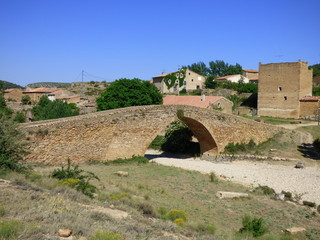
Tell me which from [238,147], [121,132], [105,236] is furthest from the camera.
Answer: [238,147]

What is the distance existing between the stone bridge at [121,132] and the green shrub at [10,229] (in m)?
11.4

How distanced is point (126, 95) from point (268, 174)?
1987 centimetres

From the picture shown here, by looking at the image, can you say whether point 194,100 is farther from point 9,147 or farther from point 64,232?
point 64,232

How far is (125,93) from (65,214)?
2984 centimetres

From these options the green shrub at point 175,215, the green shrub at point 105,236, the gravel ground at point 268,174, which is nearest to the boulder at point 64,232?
the green shrub at point 105,236

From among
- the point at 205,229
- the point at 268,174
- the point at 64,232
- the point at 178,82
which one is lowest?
the point at 268,174

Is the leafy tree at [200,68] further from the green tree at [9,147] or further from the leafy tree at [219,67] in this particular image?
the green tree at [9,147]

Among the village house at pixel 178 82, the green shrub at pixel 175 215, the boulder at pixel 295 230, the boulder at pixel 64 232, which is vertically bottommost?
the boulder at pixel 295 230

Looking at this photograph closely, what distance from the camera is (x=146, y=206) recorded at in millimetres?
10031

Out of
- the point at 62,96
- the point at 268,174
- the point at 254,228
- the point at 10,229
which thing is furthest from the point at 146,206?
the point at 62,96

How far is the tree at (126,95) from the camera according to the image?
119 ft

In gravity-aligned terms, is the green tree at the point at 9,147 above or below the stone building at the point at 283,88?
below

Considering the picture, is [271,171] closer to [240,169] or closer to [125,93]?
[240,169]

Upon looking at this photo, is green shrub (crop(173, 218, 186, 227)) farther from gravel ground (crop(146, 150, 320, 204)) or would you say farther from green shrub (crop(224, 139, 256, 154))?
green shrub (crop(224, 139, 256, 154))
